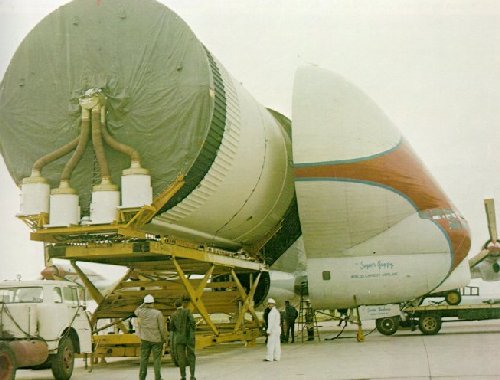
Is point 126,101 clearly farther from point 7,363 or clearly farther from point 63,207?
point 7,363

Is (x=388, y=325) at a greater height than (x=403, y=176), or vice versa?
(x=403, y=176)

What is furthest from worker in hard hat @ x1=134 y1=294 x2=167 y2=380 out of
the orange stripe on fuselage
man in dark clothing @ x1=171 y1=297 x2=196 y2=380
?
the orange stripe on fuselage

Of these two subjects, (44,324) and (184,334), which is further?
(44,324)

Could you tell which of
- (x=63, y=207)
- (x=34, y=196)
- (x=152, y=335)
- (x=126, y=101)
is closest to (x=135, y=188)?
(x=63, y=207)

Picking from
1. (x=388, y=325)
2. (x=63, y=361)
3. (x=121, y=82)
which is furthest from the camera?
(x=388, y=325)

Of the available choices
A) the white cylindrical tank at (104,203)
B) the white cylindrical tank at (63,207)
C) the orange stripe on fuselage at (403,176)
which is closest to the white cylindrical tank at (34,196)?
the white cylindrical tank at (63,207)

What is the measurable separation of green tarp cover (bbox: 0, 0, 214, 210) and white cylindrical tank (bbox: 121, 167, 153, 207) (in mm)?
413

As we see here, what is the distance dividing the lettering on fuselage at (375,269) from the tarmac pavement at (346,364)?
2.08 meters

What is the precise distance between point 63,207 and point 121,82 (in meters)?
3.01

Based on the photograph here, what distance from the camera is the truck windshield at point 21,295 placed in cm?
1259

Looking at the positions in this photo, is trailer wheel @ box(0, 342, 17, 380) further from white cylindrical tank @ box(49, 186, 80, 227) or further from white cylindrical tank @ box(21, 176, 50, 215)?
white cylindrical tank @ box(21, 176, 50, 215)

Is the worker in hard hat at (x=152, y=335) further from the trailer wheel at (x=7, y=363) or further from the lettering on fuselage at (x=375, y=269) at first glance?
the lettering on fuselage at (x=375, y=269)

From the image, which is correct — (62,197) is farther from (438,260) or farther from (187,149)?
(438,260)

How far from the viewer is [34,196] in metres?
13.8
